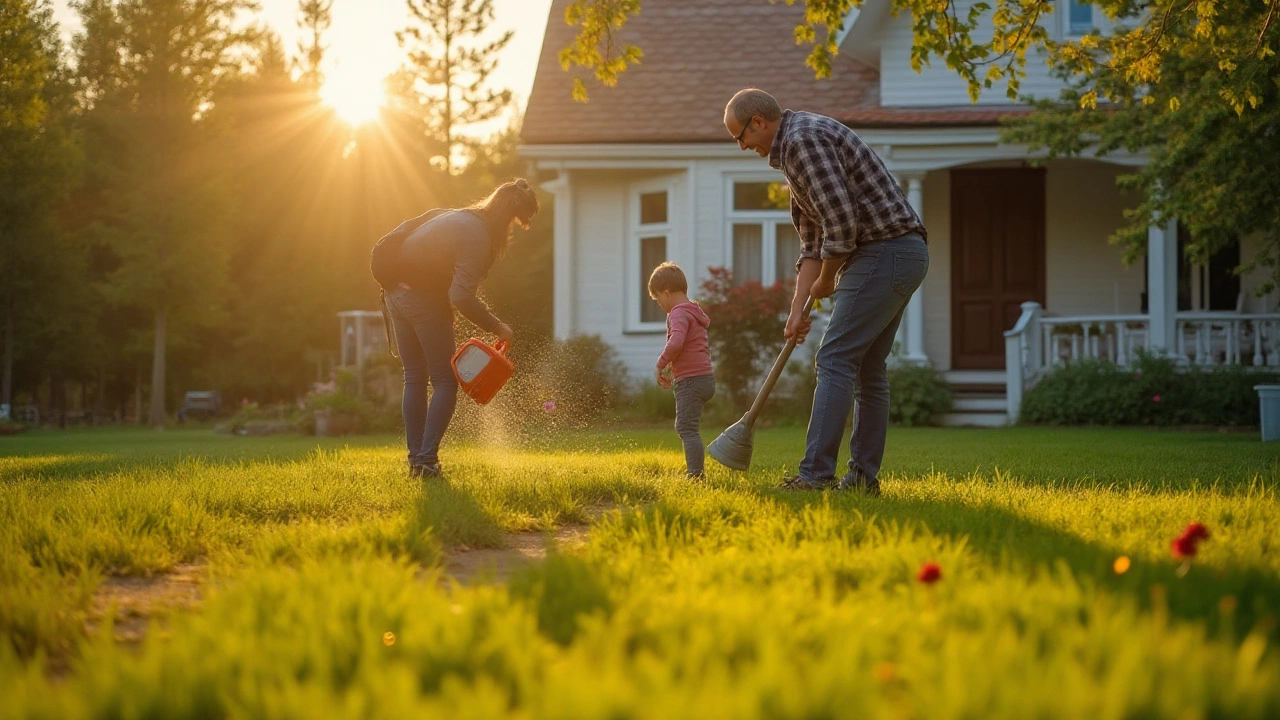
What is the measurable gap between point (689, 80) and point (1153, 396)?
8.42 meters

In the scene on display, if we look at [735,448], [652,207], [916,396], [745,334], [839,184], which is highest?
[652,207]

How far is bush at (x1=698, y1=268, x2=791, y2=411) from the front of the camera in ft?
52.1

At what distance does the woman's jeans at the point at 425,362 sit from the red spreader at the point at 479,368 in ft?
0.34

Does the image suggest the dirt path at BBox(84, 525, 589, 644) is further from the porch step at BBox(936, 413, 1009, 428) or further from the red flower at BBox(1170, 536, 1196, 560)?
the porch step at BBox(936, 413, 1009, 428)

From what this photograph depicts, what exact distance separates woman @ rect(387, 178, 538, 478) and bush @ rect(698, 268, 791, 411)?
29.9ft

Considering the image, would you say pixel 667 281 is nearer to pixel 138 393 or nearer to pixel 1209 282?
pixel 1209 282

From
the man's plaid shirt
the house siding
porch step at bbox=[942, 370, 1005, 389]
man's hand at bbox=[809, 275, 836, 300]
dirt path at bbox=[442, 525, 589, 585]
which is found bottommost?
dirt path at bbox=[442, 525, 589, 585]

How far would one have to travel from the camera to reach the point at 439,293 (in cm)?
685

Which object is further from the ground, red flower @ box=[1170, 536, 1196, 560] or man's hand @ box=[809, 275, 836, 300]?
man's hand @ box=[809, 275, 836, 300]

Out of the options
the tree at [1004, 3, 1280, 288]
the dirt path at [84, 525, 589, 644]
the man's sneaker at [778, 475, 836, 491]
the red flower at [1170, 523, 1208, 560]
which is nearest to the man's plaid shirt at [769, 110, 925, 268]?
the man's sneaker at [778, 475, 836, 491]

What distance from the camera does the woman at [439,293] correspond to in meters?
6.70

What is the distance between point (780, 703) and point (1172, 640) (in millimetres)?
877

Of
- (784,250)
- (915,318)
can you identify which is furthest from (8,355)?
(915,318)

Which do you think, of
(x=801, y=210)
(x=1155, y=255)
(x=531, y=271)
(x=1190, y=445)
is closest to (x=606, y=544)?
(x=801, y=210)
